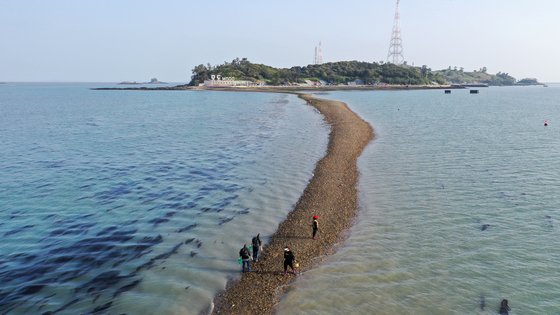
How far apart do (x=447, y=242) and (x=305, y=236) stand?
28.2ft

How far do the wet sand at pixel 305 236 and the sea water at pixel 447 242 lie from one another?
813 mm

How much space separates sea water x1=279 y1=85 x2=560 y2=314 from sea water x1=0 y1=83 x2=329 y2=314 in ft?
19.0

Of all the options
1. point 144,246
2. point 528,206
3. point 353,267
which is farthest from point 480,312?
point 144,246

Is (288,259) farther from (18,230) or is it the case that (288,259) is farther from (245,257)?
(18,230)

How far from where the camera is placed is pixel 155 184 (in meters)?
34.7

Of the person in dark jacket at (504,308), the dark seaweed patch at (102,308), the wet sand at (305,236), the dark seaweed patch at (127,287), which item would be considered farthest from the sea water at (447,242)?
the dark seaweed patch at (102,308)

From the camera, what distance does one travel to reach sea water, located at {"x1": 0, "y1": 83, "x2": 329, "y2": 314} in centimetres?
1800

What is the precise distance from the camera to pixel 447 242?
22328 mm

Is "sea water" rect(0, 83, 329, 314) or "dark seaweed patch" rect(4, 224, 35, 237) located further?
"dark seaweed patch" rect(4, 224, 35, 237)

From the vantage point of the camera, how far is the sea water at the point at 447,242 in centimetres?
1691

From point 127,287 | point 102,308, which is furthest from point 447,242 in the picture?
point 102,308

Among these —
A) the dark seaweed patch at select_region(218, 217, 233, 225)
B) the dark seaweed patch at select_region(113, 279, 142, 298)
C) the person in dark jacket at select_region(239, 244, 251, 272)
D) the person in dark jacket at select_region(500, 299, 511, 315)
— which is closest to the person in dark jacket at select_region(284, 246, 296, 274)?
the person in dark jacket at select_region(239, 244, 251, 272)

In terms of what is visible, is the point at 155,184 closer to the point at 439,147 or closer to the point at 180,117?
the point at 439,147

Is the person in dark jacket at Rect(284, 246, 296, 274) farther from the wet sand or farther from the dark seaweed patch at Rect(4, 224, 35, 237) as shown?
the dark seaweed patch at Rect(4, 224, 35, 237)
